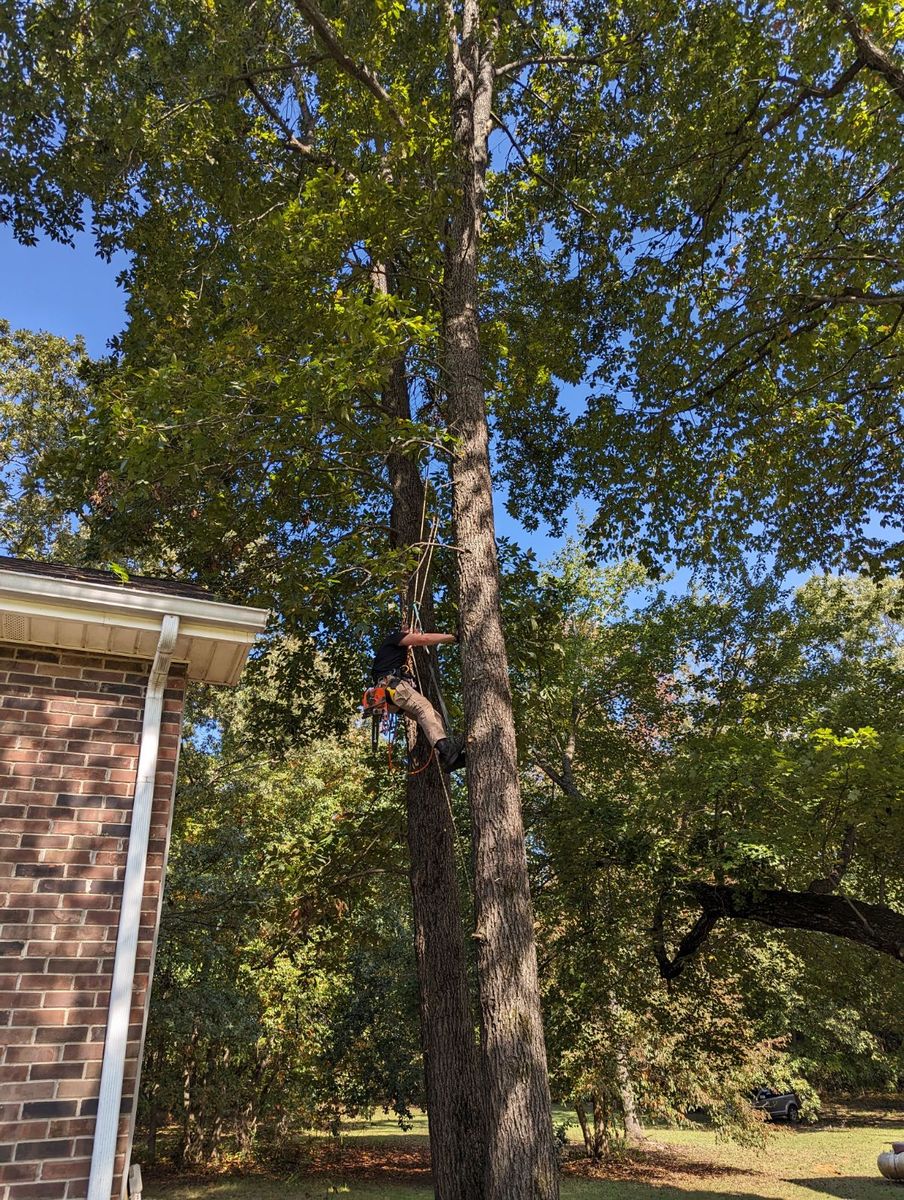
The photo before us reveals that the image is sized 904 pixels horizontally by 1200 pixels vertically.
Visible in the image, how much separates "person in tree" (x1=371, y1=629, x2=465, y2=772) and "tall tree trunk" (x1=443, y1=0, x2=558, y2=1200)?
0.45 meters

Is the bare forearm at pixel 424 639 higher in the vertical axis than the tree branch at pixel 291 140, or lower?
lower

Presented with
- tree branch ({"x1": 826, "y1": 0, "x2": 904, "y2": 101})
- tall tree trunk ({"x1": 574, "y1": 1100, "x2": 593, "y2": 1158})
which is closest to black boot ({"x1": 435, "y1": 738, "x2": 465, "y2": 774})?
tree branch ({"x1": 826, "y1": 0, "x2": 904, "y2": 101})

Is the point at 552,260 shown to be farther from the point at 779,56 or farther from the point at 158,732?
the point at 158,732

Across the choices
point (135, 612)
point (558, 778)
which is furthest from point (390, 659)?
point (558, 778)

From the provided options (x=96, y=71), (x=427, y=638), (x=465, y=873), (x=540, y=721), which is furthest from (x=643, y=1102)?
(x=96, y=71)

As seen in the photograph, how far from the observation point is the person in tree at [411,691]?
20.4ft

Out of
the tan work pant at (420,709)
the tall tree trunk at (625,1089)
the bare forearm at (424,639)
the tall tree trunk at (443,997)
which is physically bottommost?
the tall tree trunk at (625,1089)

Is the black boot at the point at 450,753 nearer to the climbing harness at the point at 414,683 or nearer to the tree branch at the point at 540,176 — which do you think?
the climbing harness at the point at 414,683

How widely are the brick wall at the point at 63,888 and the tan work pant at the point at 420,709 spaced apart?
228 cm

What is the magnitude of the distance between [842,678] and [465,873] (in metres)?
7.14

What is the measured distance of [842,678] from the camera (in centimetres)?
1316

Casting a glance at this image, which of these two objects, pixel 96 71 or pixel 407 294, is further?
pixel 407 294

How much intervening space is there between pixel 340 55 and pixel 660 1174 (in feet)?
62.4

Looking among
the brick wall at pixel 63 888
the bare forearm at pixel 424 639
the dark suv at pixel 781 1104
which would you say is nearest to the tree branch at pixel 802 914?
the bare forearm at pixel 424 639
